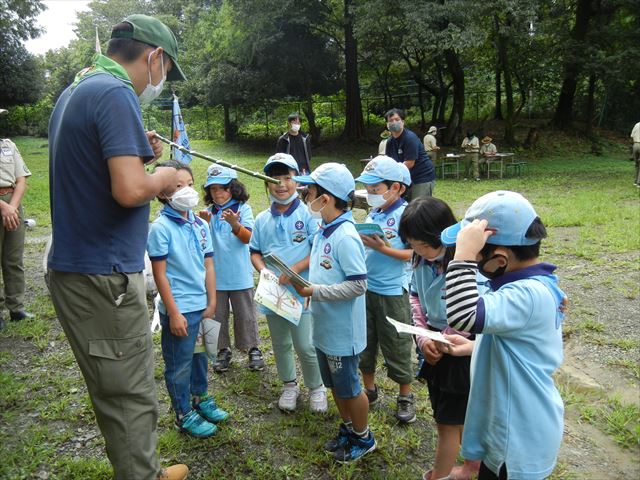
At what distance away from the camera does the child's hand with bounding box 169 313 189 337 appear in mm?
2744

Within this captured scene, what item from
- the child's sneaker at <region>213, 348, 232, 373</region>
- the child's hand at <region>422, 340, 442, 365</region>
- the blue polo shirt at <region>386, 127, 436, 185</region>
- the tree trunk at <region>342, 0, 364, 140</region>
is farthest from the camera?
the tree trunk at <region>342, 0, 364, 140</region>

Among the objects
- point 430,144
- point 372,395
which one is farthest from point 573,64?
point 372,395

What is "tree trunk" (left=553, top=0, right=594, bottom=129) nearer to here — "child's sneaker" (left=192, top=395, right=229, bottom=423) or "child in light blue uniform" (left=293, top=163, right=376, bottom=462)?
"child in light blue uniform" (left=293, top=163, right=376, bottom=462)

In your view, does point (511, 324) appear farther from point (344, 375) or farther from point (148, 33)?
point (148, 33)

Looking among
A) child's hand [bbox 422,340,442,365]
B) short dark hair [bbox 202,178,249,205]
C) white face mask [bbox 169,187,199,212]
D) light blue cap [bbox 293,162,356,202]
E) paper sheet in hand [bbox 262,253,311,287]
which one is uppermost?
light blue cap [bbox 293,162,356,202]

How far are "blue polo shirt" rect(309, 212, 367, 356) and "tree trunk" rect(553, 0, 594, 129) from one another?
16372mm

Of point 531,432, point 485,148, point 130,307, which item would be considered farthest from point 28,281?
point 485,148

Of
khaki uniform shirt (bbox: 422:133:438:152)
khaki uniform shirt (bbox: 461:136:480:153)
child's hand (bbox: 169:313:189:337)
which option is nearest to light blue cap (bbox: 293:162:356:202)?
child's hand (bbox: 169:313:189:337)

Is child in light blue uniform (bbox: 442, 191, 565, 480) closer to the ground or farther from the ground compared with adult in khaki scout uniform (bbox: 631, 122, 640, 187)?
farther from the ground

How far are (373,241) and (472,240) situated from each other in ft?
4.68

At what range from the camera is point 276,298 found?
281 cm

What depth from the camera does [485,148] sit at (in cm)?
1490

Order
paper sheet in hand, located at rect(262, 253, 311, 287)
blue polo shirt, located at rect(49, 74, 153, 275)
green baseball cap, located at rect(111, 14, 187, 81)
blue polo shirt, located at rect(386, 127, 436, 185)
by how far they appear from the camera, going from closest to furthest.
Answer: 1. blue polo shirt, located at rect(49, 74, 153, 275)
2. green baseball cap, located at rect(111, 14, 187, 81)
3. paper sheet in hand, located at rect(262, 253, 311, 287)
4. blue polo shirt, located at rect(386, 127, 436, 185)

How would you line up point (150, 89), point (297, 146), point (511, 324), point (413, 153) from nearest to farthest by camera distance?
point (511, 324) < point (150, 89) < point (413, 153) < point (297, 146)
